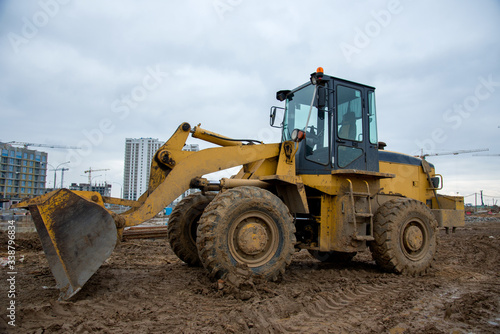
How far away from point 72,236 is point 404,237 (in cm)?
541

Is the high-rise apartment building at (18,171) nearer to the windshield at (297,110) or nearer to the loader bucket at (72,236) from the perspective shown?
the windshield at (297,110)

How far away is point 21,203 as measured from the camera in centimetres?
432

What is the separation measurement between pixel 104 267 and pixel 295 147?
12.8 feet

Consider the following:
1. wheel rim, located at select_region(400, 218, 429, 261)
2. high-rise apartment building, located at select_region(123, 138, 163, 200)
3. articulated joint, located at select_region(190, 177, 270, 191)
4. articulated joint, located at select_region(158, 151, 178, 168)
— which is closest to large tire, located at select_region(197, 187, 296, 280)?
articulated joint, located at select_region(190, 177, 270, 191)

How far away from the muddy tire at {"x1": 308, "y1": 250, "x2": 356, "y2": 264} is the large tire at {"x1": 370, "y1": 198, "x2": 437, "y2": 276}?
1.37 metres

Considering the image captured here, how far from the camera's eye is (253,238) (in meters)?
4.77

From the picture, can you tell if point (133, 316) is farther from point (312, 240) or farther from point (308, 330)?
point (312, 240)

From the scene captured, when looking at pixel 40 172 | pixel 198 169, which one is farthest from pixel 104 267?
pixel 40 172

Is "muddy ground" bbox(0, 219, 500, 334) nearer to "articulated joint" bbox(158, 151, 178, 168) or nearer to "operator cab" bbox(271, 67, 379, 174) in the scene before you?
"articulated joint" bbox(158, 151, 178, 168)

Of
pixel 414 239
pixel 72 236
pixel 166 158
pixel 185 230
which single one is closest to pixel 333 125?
pixel 414 239

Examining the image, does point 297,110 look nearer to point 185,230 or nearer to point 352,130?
point 352,130

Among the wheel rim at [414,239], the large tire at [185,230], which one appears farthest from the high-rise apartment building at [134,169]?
the wheel rim at [414,239]

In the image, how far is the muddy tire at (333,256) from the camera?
7.57 meters

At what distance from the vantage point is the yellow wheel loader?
4.14 metres
